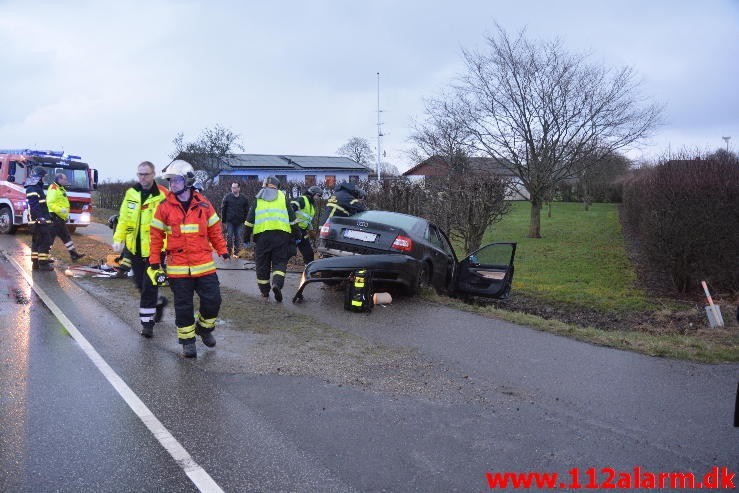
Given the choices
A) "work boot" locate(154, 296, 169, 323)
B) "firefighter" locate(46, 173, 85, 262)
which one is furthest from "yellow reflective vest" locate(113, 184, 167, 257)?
"firefighter" locate(46, 173, 85, 262)

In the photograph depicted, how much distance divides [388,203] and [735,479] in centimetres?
1229

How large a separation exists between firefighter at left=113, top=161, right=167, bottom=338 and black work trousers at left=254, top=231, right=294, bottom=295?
1858 mm

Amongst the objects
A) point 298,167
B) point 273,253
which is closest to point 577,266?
point 273,253

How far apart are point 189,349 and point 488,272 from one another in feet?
16.6

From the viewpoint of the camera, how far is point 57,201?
1198 cm

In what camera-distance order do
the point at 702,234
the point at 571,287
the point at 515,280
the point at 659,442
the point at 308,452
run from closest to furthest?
the point at 308,452 → the point at 659,442 → the point at 702,234 → the point at 571,287 → the point at 515,280

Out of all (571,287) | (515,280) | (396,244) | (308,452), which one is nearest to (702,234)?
(571,287)

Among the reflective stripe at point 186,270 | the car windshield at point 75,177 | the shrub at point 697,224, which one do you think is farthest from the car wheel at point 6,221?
the shrub at point 697,224

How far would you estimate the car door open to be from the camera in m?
9.12

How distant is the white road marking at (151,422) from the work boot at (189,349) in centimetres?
69

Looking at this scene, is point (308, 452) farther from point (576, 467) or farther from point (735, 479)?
point (735, 479)

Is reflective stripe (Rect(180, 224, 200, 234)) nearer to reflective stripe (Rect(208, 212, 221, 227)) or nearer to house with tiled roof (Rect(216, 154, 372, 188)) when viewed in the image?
reflective stripe (Rect(208, 212, 221, 227))

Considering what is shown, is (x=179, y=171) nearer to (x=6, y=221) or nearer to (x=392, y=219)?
(x=392, y=219)

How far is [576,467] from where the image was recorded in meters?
3.63
